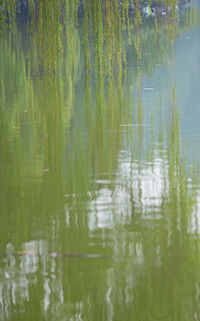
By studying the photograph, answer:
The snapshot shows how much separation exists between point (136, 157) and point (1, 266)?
3.01m

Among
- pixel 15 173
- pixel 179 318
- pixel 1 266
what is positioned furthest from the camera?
pixel 15 173

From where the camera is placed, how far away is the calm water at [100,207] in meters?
3.50

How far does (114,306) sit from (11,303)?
1.69 feet

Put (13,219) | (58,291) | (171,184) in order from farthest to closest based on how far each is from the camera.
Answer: (171,184) → (13,219) → (58,291)

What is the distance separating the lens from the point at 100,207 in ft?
16.4

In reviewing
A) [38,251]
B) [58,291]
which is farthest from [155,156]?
[58,291]

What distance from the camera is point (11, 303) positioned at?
345 centimetres

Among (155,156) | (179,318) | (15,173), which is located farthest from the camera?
(155,156)

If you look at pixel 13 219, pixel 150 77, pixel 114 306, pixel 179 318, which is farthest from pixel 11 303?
pixel 150 77

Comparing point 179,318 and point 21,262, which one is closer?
point 179,318

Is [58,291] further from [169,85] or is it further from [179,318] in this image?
[169,85]

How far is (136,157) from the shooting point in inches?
266

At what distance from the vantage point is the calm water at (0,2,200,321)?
11.5ft

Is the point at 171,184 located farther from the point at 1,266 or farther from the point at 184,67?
the point at 184,67
